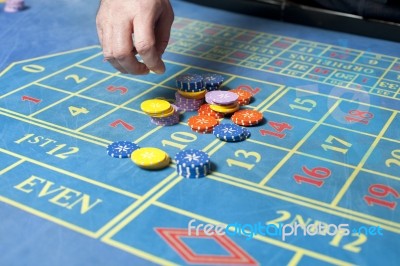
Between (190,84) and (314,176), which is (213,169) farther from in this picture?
(190,84)

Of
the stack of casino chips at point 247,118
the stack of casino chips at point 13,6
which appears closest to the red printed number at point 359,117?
the stack of casino chips at point 247,118

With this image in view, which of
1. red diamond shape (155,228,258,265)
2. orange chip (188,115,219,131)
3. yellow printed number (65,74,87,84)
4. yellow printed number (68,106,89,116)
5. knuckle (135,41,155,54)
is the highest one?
knuckle (135,41,155,54)

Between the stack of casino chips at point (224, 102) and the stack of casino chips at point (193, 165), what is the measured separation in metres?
0.34

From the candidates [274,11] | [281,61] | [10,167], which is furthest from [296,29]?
[10,167]

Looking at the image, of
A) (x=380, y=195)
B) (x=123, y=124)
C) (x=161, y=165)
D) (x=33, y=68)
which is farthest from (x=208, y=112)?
(x=33, y=68)

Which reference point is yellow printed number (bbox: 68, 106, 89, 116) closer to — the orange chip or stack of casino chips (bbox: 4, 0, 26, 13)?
the orange chip

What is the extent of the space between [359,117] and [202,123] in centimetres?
53

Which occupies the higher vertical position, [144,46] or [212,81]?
[144,46]

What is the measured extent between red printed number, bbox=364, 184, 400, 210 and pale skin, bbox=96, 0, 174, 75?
2.52 feet

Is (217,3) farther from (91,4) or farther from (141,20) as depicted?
(141,20)

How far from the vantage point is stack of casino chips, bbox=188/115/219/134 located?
5.55 ft

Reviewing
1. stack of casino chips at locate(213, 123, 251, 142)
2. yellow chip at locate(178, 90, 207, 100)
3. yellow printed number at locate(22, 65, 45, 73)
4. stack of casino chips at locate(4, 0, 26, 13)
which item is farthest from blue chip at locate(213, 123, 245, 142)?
stack of casino chips at locate(4, 0, 26, 13)

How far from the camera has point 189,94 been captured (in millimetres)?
1886

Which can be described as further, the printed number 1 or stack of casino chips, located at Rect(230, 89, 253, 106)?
stack of casino chips, located at Rect(230, 89, 253, 106)
